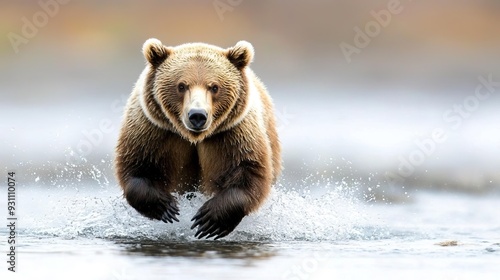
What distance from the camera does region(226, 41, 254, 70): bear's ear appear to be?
1202cm

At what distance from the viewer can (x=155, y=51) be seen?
39.3 feet

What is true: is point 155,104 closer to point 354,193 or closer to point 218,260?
point 218,260

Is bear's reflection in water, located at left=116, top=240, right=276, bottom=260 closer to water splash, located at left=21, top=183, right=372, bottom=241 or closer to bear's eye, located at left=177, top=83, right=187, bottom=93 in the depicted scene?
water splash, located at left=21, top=183, right=372, bottom=241

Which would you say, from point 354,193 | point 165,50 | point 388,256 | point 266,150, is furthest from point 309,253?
point 354,193

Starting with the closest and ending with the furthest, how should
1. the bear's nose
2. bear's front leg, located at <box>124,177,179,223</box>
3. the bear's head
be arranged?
the bear's nose → the bear's head → bear's front leg, located at <box>124,177,179,223</box>

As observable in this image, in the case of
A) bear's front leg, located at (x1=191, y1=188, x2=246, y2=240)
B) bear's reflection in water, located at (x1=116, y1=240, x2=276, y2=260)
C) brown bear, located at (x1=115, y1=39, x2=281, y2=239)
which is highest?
brown bear, located at (x1=115, y1=39, x2=281, y2=239)

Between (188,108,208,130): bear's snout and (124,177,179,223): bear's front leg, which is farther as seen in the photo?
(124,177,179,223): bear's front leg

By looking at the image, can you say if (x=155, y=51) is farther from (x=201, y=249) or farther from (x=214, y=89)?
(x=201, y=249)

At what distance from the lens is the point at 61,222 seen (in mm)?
12328

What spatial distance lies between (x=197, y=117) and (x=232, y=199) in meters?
0.91

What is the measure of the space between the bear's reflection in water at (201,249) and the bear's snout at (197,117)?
999 millimetres

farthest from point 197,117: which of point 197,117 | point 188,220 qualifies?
point 188,220

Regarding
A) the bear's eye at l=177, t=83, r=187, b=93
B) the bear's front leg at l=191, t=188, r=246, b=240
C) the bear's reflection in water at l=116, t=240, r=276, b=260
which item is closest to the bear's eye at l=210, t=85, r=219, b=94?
the bear's eye at l=177, t=83, r=187, b=93

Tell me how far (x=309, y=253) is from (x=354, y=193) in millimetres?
3633
